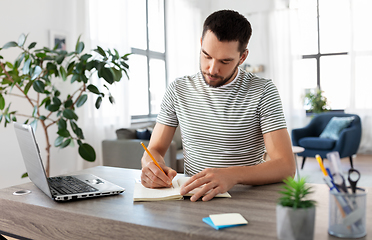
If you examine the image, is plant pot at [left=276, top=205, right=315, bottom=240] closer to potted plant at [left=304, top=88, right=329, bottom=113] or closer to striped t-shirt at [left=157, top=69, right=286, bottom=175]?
striped t-shirt at [left=157, top=69, right=286, bottom=175]

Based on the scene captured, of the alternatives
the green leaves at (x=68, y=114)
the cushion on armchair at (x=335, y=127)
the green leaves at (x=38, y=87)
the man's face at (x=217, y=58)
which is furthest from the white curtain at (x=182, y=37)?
the man's face at (x=217, y=58)

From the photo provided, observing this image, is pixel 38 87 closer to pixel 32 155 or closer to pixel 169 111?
pixel 169 111

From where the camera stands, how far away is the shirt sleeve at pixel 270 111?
141cm

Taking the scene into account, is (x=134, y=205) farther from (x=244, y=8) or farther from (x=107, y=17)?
(x=244, y=8)

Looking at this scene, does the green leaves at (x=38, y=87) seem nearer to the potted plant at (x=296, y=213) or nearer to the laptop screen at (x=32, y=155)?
the laptop screen at (x=32, y=155)

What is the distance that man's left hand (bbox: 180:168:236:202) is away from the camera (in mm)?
1068

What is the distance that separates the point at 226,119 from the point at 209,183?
51 cm

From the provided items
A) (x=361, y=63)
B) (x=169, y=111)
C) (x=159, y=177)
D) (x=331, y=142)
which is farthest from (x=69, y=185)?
(x=361, y=63)

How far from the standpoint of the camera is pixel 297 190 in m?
0.71

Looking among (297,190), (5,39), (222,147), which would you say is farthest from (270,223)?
(5,39)

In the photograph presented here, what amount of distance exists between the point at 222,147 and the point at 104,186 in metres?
0.55

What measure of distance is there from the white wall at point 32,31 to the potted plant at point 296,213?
11.0 ft

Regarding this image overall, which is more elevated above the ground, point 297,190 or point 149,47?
point 149,47

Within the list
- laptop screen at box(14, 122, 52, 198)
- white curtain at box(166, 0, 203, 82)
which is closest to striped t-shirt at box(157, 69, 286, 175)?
laptop screen at box(14, 122, 52, 198)
